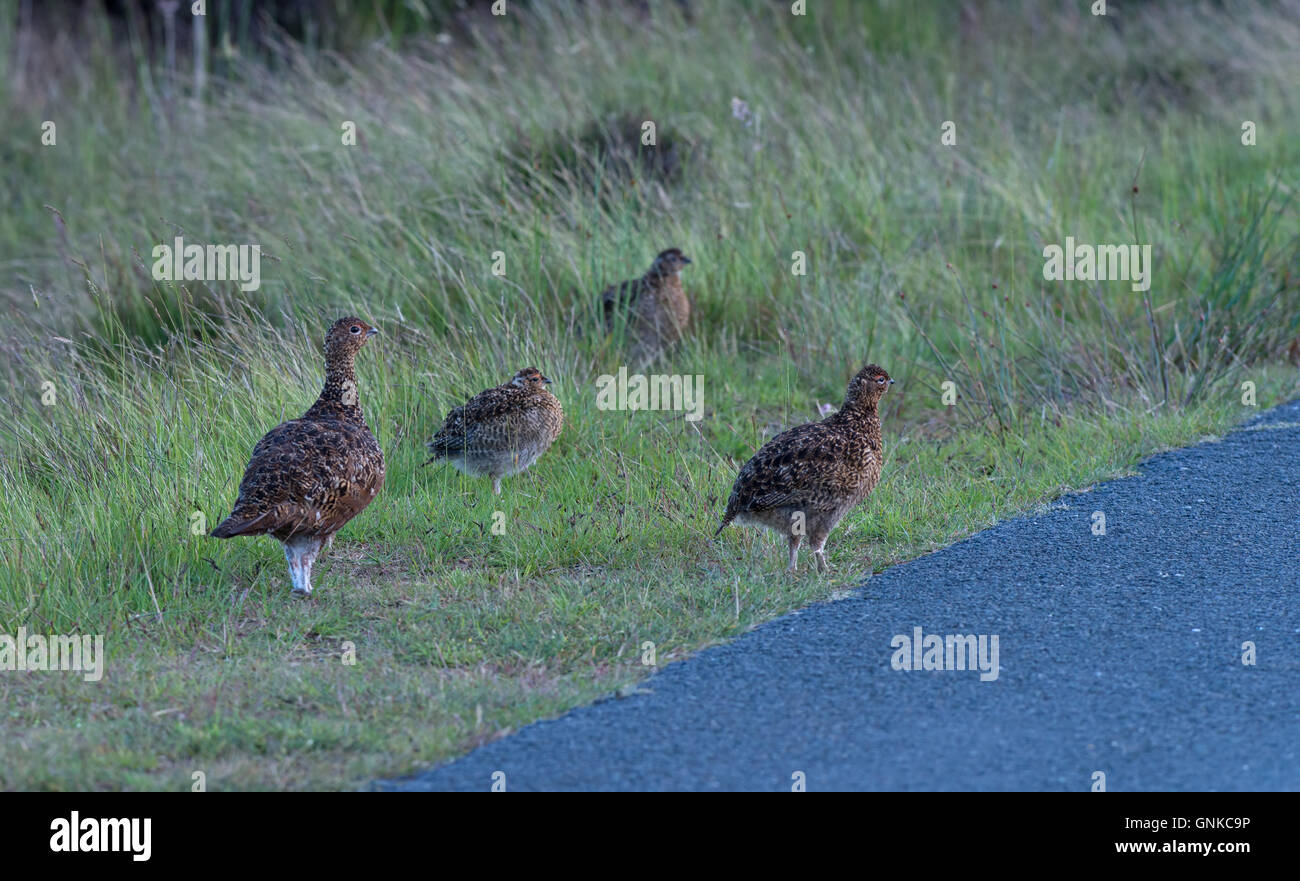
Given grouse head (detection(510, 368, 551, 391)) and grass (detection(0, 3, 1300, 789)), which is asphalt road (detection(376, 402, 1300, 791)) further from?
grouse head (detection(510, 368, 551, 391))

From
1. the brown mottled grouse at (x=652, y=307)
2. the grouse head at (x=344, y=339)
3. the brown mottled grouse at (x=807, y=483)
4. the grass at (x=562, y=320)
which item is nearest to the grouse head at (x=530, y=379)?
the grass at (x=562, y=320)

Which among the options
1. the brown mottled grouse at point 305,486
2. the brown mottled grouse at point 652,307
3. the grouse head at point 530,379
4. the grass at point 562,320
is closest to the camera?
the grass at point 562,320

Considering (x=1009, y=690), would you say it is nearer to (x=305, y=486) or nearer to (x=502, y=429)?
(x=305, y=486)

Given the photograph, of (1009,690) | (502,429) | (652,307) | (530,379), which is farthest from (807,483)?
(652,307)

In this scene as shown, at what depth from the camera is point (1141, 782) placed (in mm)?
4602

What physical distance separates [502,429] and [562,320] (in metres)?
2.49

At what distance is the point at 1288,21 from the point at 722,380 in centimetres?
969

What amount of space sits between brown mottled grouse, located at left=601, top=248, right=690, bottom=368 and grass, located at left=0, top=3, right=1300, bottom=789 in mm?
186

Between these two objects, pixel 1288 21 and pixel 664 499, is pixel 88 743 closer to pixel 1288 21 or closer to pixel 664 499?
pixel 664 499

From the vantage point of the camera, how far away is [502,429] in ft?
25.6

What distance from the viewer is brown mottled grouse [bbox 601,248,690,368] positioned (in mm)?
9914

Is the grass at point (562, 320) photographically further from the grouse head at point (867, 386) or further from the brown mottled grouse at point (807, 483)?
the grouse head at point (867, 386)

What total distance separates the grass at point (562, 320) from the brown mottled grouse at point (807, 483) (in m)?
0.21

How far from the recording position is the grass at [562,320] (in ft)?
19.5
